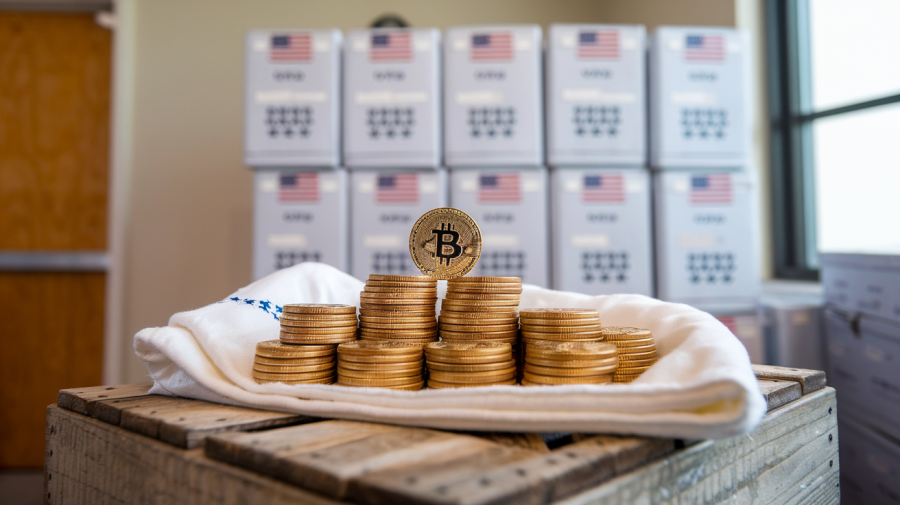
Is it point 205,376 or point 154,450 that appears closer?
point 154,450

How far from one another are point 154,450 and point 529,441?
473 mm

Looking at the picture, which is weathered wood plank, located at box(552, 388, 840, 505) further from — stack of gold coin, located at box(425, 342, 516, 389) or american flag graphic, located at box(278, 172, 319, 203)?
american flag graphic, located at box(278, 172, 319, 203)

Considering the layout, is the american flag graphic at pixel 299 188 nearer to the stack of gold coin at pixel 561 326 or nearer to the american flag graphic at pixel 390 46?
the american flag graphic at pixel 390 46

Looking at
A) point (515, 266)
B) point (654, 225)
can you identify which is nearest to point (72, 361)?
point (515, 266)

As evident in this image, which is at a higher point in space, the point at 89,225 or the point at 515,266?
the point at 89,225

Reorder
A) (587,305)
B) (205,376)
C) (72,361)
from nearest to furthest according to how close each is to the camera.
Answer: (205,376)
(587,305)
(72,361)

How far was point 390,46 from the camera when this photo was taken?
231 cm

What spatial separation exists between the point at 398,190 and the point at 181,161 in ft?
5.49

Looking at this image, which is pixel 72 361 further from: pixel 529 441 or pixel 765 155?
pixel 765 155

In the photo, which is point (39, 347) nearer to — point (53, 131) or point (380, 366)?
point (53, 131)

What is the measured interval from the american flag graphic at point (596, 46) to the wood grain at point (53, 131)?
2.69 m

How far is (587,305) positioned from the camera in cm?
118

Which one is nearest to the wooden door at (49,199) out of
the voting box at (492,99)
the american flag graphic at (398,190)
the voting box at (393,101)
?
the voting box at (393,101)

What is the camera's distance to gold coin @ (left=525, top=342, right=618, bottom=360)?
0.81 meters
